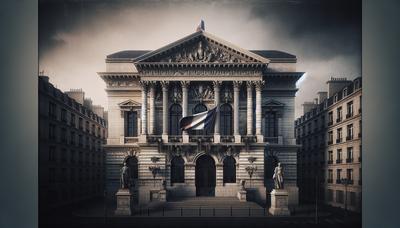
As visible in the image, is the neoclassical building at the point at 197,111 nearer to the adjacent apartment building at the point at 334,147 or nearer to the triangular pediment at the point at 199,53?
the triangular pediment at the point at 199,53

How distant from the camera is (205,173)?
21.0m

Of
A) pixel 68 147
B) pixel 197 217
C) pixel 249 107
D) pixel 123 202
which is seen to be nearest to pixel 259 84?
pixel 249 107

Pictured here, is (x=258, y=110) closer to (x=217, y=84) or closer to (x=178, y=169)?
(x=217, y=84)

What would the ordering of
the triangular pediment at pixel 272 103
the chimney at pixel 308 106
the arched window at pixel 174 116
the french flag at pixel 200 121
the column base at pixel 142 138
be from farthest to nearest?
the arched window at pixel 174 116 → the triangular pediment at pixel 272 103 → the column base at pixel 142 138 → the french flag at pixel 200 121 → the chimney at pixel 308 106

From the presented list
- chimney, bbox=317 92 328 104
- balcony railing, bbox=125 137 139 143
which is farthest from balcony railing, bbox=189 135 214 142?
chimney, bbox=317 92 328 104

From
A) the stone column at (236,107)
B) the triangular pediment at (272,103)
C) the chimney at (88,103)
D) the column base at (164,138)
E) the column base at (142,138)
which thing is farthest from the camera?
the triangular pediment at (272,103)

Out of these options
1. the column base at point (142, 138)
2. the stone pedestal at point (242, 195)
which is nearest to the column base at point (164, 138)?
the column base at point (142, 138)

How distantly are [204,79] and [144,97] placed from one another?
3.75 meters

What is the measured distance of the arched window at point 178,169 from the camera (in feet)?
68.5

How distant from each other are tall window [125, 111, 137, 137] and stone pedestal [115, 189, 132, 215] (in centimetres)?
432

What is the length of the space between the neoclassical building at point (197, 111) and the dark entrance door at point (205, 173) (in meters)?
0.06
